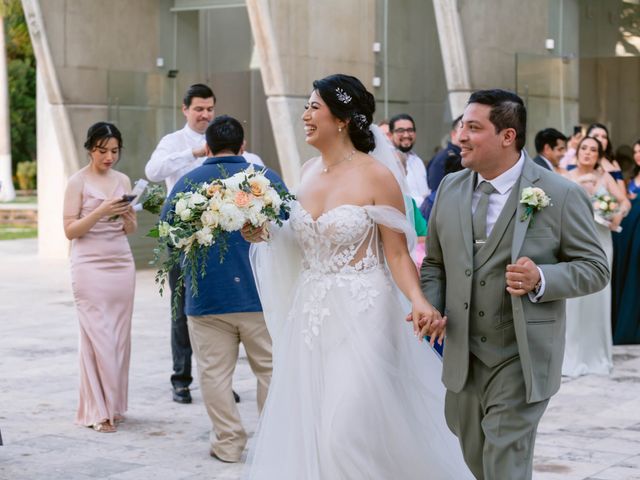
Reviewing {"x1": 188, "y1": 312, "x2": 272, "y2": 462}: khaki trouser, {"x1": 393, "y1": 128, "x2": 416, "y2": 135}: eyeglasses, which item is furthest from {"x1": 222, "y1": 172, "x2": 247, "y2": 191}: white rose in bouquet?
{"x1": 393, "y1": 128, "x2": 416, "y2": 135}: eyeglasses

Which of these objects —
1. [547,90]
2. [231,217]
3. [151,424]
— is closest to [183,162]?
[151,424]

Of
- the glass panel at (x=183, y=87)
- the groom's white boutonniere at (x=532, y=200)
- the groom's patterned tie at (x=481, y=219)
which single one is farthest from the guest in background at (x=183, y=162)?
the glass panel at (x=183, y=87)

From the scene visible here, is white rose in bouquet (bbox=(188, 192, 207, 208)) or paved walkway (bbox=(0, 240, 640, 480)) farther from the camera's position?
paved walkway (bbox=(0, 240, 640, 480))

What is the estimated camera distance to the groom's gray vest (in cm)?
502

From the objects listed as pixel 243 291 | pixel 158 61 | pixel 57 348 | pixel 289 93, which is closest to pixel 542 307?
pixel 243 291

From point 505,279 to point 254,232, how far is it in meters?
1.52

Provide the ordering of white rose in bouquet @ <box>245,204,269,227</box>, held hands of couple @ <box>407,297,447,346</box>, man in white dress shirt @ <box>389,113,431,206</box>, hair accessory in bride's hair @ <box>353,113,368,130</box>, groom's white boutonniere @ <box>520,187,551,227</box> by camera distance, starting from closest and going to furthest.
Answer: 1. groom's white boutonniere @ <box>520,187,551,227</box>
2. held hands of couple @ <box>407,297,447,346</box>
3. white rose in bouquet @ <box>245,204,269,227</box>
4. hair accessory in bride's hair @ <box>353,113,368,130</box>
5. man in white dress shirt @ <box>389,113,431,206</box>

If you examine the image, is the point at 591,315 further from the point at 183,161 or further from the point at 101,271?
the point at 101,271

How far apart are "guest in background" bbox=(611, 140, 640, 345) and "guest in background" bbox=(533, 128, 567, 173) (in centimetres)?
113

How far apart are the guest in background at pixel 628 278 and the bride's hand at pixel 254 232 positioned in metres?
7.28

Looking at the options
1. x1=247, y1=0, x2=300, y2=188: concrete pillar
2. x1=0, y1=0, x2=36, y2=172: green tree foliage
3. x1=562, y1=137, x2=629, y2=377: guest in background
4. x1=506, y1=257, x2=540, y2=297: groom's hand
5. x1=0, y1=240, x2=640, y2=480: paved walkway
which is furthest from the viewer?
x1=0, y1=0, x2=36, y2=172: green tree foliage

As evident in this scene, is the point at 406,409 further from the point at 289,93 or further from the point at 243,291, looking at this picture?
the point at 289,93

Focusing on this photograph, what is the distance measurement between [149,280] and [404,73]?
4858 mm

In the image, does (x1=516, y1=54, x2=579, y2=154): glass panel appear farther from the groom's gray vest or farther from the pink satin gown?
the groom's gray vest
